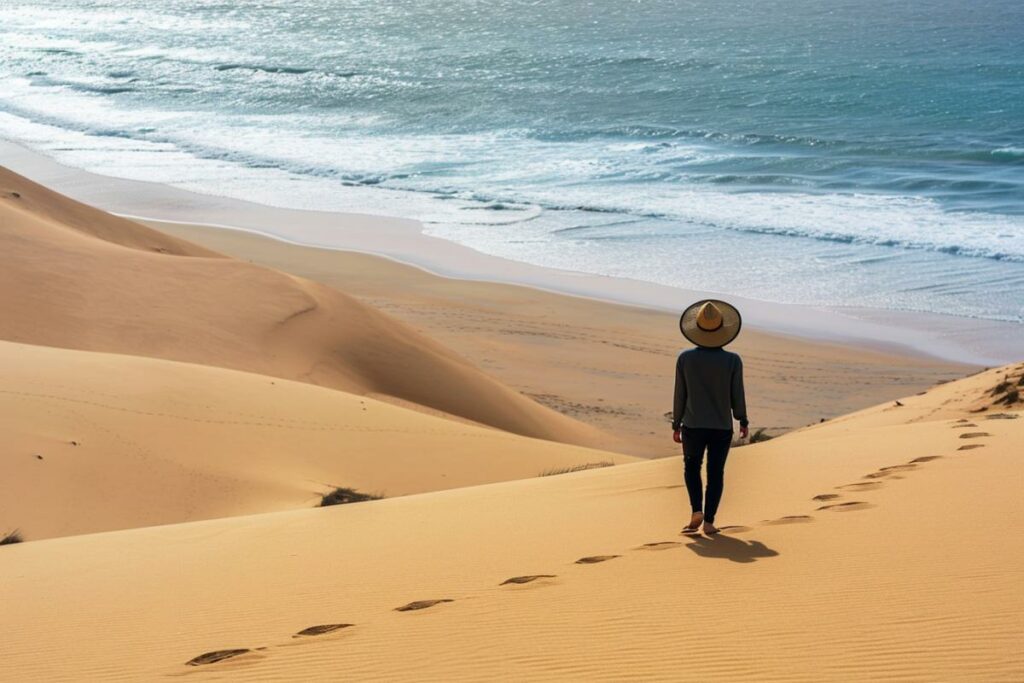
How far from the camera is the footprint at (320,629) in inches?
223

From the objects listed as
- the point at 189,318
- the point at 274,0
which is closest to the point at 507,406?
the point at 189,318

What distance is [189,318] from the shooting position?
1514 centimetres

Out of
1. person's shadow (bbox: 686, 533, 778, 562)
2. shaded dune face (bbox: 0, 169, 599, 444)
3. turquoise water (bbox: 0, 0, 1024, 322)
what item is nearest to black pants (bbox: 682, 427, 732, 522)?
person's shadow (bbox: 686, 533, 778, 562)

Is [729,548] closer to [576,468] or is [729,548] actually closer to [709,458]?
[709,458]

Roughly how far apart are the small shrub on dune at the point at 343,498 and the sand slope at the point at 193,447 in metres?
0.30

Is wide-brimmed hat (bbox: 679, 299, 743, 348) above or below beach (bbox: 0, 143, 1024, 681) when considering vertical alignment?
above

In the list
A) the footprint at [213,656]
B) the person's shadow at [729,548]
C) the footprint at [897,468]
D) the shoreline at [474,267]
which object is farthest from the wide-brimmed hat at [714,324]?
the shoreline at [474,267]

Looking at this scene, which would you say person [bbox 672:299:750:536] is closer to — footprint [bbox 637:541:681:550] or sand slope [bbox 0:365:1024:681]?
footprint [bbox 637:541:681:550]

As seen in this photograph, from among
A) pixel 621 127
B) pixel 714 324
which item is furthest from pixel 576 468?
pixel 621 127

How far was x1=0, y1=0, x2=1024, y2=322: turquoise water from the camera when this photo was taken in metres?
24.4

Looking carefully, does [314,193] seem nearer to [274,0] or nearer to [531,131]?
[531,131]

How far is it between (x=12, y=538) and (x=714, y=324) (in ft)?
15.8

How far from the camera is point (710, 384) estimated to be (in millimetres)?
6449

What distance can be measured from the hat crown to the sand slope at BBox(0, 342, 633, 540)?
4.28 m
